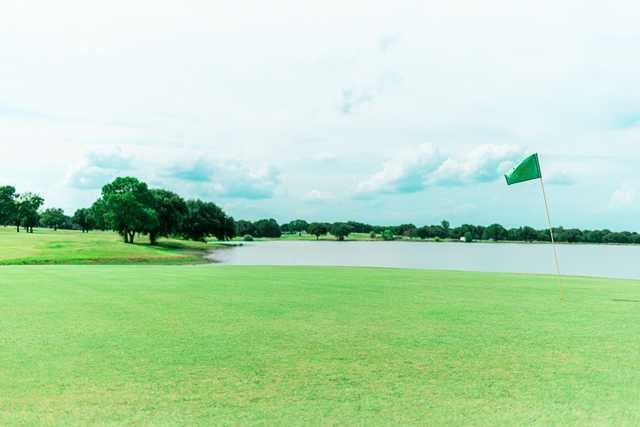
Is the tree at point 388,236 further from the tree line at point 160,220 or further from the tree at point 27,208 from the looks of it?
the tree at point 27,208

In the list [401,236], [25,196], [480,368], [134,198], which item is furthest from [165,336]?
[401,236]

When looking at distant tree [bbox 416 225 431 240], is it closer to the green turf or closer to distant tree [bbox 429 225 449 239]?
distant tree [bbox 429 225 449 239]

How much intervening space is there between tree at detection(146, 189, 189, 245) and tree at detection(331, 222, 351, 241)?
104756 millimetres

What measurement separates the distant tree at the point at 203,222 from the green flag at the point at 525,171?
267ft

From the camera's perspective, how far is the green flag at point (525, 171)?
14.0 m

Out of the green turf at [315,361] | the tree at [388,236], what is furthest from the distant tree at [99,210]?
the tree at [388,236]

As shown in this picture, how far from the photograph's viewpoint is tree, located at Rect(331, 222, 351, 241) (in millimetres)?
183250

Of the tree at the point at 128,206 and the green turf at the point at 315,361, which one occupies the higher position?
the tree at the point at 128,206

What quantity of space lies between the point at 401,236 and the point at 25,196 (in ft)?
412

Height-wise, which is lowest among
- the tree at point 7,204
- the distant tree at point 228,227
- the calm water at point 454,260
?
the calm water at point 454,260

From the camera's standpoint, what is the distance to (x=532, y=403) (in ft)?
17.5

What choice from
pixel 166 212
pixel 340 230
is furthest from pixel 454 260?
pixel 340 230

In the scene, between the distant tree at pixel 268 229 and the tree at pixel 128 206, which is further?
the distant tree at pixel 268 229

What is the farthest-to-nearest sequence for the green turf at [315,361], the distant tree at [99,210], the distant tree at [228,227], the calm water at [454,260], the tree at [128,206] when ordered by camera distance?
the distant tree at [228,227] < the distant tree at [99,210] < the tree at [128,206] < the calm water at [454,260] < the green turf at [315,361]
